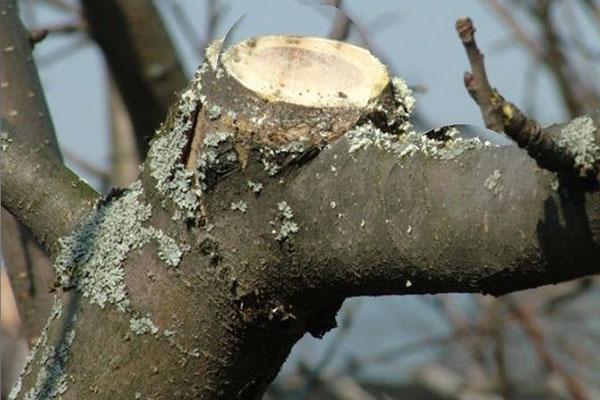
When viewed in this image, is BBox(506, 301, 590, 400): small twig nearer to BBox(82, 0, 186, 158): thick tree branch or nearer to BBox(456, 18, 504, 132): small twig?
BBox(82, 0, 186, 158): thick tree branch

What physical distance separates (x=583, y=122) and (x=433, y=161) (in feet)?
0.49

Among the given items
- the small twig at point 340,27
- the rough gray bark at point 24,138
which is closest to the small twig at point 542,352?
the rough gray bark at point 24,138

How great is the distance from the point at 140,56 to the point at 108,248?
87cm

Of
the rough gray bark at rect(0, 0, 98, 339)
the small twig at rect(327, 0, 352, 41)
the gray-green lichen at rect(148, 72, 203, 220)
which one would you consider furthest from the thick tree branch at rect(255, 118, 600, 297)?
the rough gray bark at rect(0, 0, 98, 339)

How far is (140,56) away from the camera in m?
1.91

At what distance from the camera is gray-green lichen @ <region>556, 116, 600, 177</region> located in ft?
2.26

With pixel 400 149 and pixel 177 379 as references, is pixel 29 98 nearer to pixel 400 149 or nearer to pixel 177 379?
pixel 177 379

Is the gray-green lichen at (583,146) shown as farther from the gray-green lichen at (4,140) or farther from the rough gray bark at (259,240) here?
the gray-green lichen at (4,140)

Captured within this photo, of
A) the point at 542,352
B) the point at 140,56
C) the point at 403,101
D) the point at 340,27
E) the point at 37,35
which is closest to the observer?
the point at 403,101

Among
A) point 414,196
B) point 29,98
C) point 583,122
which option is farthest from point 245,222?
point 29,98

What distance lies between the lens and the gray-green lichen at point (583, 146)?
69 centimetres

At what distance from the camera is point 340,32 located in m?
1.16

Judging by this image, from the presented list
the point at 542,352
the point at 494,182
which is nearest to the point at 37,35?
the point at 494,182

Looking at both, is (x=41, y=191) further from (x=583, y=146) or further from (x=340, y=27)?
(x=583, y=146)
